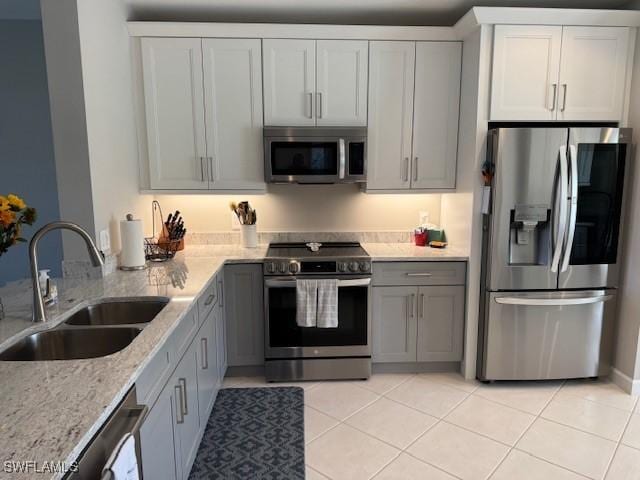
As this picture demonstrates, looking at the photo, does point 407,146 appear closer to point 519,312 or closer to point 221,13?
point 519,312

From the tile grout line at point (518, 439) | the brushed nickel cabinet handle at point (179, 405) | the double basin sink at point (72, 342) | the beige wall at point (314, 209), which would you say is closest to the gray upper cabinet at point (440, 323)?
the tile grout line at point (518, 439)

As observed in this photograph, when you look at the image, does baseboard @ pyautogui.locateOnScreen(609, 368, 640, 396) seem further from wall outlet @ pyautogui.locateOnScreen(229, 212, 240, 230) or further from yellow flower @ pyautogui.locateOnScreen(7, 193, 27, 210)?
yellow flower @ pyautogui.locateOnScreen(7, 193, 27, 210)

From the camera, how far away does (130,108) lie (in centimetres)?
285

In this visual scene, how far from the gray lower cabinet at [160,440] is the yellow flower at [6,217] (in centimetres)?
84

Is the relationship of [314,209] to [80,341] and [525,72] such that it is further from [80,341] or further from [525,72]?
[80,341]

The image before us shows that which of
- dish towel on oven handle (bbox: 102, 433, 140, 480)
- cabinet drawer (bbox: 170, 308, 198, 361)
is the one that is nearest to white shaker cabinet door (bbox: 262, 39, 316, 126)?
cabinet drawer (bbox: 170, 308, 198, 361)

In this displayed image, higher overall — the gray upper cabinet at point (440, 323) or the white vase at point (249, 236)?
the white vase at point (249, 236)

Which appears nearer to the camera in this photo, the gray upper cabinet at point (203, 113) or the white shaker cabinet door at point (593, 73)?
the white shaker cabinet door at point (593, 73)

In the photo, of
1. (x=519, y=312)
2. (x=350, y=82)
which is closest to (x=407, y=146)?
(x=350, y=82)

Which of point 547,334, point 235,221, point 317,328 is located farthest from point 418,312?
point 235,221

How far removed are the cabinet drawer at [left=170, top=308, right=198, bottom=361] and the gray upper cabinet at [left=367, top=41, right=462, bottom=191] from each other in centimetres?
166

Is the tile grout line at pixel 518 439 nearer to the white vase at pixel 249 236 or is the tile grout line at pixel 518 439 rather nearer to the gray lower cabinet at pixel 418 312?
the gray lower cabinet at pixel 418 312

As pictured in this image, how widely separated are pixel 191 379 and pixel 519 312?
2.13 m

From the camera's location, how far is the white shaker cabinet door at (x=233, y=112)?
2.90 metres
